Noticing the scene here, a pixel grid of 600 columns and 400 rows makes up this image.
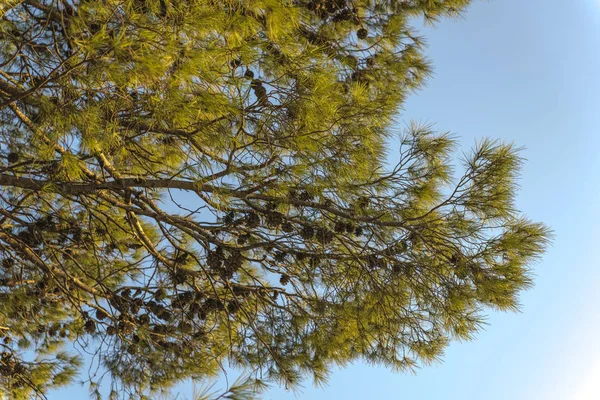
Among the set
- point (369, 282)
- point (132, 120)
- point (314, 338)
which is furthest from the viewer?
point (314, 338)

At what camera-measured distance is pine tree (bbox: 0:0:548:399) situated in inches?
78.0

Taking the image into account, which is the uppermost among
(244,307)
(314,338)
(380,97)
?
(380,97)

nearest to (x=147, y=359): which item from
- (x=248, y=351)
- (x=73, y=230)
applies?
(x=248, y=351)

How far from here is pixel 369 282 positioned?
8.48 ft

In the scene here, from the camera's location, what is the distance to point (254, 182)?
7.72 ft

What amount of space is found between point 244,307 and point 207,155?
1.02 meters

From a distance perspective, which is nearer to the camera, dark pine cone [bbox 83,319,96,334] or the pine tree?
the pine tree

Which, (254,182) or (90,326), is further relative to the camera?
(90,326)

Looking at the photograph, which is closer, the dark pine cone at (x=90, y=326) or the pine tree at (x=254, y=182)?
the pine tree at (x=254, y=182)

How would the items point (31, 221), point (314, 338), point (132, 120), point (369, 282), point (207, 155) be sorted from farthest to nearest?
1. point (31, 221)
2. point (314, 338)
3. point (369, 282)
4. point (207, 155)
5. point (132, 120)

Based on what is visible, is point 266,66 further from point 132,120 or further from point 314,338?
point 314,338

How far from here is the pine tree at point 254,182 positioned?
1.98 m

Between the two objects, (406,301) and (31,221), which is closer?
(406,301)

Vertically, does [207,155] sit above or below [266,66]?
below
